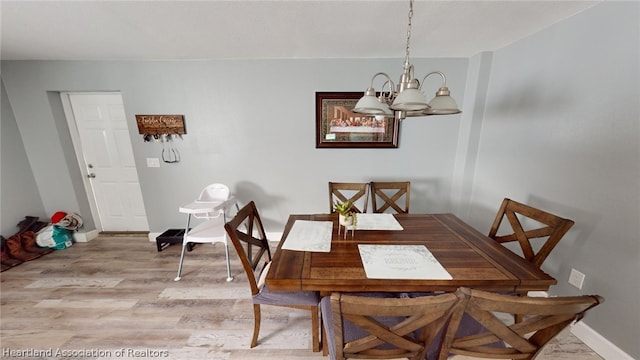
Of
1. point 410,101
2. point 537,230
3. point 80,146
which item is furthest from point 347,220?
point 80,146

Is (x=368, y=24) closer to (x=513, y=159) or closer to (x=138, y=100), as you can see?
(x=513, y=159)

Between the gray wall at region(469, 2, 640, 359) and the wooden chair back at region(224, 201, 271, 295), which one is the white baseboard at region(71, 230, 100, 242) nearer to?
the wooden chair back at region(224, 201, 271, 295)

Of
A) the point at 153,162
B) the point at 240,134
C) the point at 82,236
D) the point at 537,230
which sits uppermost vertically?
the point at 240,134

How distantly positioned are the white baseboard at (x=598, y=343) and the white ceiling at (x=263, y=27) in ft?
7.04

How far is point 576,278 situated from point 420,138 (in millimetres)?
1663

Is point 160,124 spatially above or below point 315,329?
above

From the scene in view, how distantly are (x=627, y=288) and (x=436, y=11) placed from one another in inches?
81.8

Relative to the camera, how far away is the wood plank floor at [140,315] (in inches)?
54.3

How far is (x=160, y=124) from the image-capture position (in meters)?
2.40

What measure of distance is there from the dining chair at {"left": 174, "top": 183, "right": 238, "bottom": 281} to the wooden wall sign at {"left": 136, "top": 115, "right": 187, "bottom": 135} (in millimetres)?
773

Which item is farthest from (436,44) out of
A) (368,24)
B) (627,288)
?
(627,288)

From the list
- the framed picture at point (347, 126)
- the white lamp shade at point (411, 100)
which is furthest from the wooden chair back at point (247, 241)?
the framed picture at point (347, 126)

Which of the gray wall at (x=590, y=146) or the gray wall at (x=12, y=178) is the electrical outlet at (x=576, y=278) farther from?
the gray wall at (x=12, y=178)

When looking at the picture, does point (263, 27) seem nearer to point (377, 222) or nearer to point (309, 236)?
point (309, 236)
